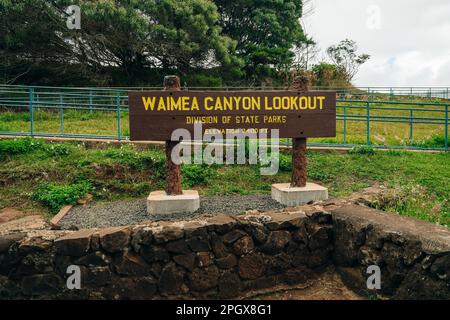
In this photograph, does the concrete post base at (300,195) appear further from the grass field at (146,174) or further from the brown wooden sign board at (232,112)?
the brown wooden sign board at (232,112)

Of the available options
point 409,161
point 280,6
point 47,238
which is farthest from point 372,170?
point 280,6

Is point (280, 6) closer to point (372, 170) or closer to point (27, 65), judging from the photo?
point (27, 65)

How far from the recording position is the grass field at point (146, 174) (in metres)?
7.78

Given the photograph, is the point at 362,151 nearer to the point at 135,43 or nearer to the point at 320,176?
the point at 320,176

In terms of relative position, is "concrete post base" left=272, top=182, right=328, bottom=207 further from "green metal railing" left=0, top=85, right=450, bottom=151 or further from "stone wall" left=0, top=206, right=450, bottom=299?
"green metal railing" left=0, top=85, right=450, bottom=151

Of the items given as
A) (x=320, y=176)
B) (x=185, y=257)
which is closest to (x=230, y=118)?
(x=320, y=176)

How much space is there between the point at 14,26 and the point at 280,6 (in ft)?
40.7

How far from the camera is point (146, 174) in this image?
28.7 ft

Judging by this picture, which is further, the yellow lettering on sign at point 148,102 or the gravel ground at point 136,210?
the yellow lettering on sign at point 148,102

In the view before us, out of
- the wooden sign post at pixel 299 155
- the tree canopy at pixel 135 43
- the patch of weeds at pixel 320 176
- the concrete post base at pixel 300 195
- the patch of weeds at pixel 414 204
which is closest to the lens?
the patch of weeds at pixel 414 204

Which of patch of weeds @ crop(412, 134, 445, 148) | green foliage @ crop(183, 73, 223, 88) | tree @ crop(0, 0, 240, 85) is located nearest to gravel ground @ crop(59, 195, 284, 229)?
patch of weeds @ crop(412, 134, 445, 148)

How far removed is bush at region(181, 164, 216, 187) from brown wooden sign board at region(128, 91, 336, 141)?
1.50 meters

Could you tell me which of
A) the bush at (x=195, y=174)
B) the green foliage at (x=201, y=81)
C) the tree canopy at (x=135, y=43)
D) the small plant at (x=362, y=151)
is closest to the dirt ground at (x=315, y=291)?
the bush at (x=195, y=174)
